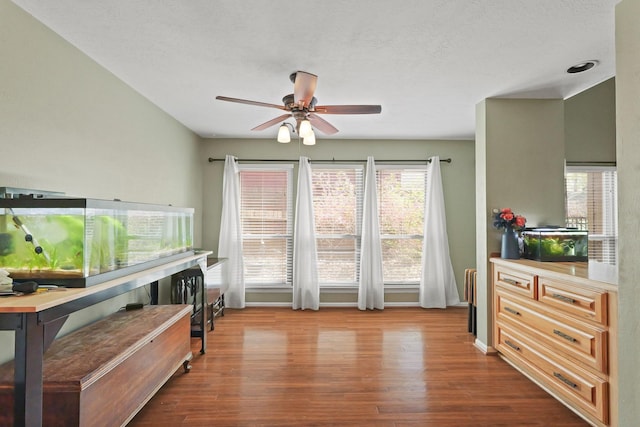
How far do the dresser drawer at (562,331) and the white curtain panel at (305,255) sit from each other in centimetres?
238

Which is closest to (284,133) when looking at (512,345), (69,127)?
(69,127)

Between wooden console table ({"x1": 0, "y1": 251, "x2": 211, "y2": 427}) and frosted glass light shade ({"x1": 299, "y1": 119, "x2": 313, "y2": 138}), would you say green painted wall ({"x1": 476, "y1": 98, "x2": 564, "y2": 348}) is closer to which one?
frosted glass light shade ({"x1": 299, "y1": 119, "x2": 313, "y2": 138})

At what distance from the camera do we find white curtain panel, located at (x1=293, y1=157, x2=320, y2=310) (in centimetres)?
473

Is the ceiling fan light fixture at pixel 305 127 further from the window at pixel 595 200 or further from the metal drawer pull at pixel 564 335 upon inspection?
the window at pixel 595 200

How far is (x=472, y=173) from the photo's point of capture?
495 cm

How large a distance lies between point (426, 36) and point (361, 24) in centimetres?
44

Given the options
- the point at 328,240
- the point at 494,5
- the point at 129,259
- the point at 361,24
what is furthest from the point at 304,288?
the point at 494,5

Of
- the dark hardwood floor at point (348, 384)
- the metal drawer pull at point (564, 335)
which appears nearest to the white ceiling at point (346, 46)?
the metal drawer pull at point (564, 335)

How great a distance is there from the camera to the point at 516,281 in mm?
2904

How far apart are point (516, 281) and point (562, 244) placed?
0.51 metres

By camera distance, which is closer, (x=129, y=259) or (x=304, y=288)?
(x=129, y=259)

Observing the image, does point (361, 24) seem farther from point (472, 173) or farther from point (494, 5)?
point (472, 173)

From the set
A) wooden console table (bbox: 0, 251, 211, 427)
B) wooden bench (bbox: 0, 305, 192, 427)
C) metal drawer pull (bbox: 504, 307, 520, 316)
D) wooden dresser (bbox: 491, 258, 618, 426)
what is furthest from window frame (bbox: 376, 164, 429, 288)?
wooden console table (bbox: 0, 251, 211, 427)

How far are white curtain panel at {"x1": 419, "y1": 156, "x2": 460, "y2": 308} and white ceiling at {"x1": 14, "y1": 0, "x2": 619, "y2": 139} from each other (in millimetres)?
1557
